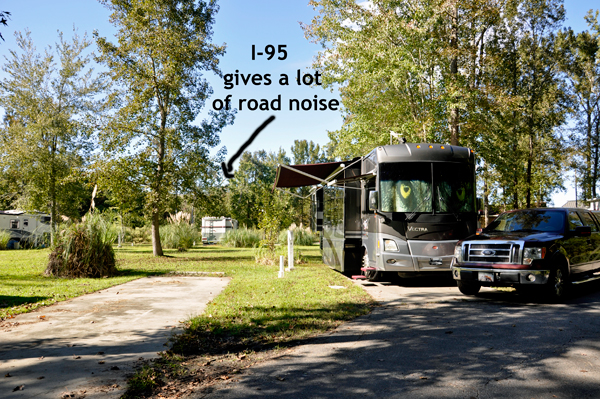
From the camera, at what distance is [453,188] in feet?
36.5

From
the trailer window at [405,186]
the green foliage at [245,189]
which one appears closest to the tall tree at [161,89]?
the trailer window at [405,186]

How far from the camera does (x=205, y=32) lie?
22.2m

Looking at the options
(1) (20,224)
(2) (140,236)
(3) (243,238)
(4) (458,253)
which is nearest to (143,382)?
(4) (458,253)

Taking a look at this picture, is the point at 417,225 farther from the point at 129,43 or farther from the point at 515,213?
the point at 129,43

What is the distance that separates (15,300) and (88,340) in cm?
423

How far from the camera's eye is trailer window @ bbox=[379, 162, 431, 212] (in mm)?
10930

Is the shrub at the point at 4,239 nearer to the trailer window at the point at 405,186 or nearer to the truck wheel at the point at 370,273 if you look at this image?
the truck wheel at the point at 370,273

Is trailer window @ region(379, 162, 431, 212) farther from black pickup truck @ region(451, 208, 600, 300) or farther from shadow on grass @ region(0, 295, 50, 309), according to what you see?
shadow on grass @ region(0, 295, 50, 309)

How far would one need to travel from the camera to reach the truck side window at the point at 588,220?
33.6 ft

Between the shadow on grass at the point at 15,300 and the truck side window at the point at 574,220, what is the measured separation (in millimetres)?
10764

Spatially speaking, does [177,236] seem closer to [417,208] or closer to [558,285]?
[417,208]

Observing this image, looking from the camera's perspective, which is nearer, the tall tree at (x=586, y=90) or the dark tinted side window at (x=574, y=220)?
the dark tinted side window at (x=574, y=220)

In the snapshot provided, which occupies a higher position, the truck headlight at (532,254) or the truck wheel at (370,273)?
the truck headlight at (532,254)

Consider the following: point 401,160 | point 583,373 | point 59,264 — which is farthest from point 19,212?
point 583,373
